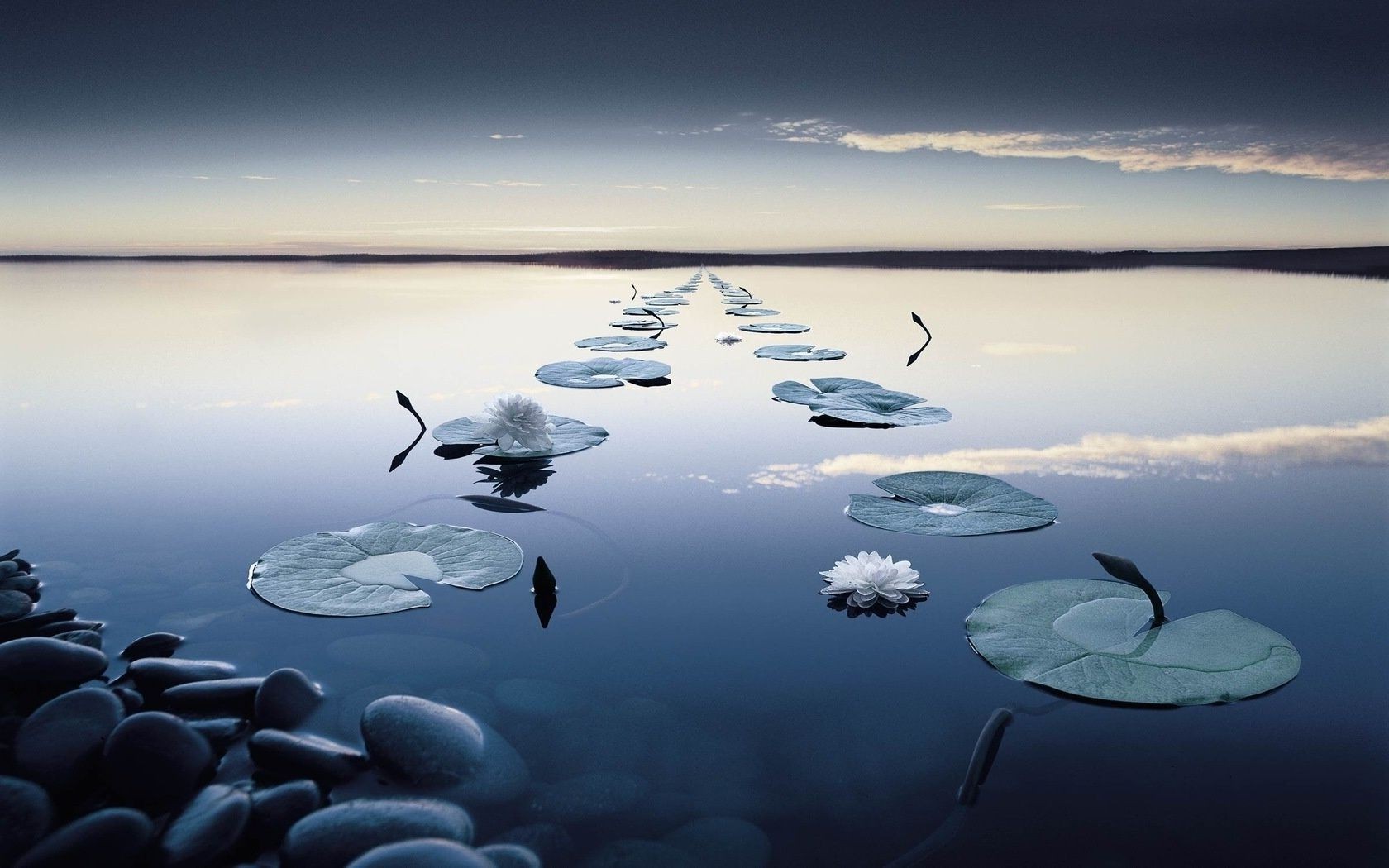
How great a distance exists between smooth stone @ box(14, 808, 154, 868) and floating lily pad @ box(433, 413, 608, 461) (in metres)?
1.93

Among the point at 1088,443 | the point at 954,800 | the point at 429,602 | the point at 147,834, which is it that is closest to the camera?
the point at 147,834

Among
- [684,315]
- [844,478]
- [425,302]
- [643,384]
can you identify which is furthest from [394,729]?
[425,302]

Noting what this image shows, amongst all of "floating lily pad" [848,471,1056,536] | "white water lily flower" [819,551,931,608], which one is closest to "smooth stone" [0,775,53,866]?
"white water lily flower" [819,551,931,608]

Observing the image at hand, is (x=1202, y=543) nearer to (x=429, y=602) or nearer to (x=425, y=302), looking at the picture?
(x=429, y=602)

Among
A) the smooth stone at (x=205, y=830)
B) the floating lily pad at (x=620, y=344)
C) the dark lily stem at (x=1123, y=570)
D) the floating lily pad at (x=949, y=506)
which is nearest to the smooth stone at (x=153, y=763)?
the smooth stone at (x=205, y=830)

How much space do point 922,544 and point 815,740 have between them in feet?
3.14

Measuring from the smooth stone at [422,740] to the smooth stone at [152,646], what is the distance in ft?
1.73

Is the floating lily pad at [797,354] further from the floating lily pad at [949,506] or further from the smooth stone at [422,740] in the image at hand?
the smooth stone at [422,740]

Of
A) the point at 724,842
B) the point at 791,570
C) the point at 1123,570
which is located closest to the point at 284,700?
the point at 724,842

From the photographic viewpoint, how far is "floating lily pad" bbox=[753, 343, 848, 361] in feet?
18.4

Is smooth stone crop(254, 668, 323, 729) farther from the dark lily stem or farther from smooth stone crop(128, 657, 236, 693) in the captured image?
the dark lily stem

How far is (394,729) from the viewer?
1237 millimetres

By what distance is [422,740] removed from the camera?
123 centimetres

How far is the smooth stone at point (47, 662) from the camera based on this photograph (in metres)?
1.35
